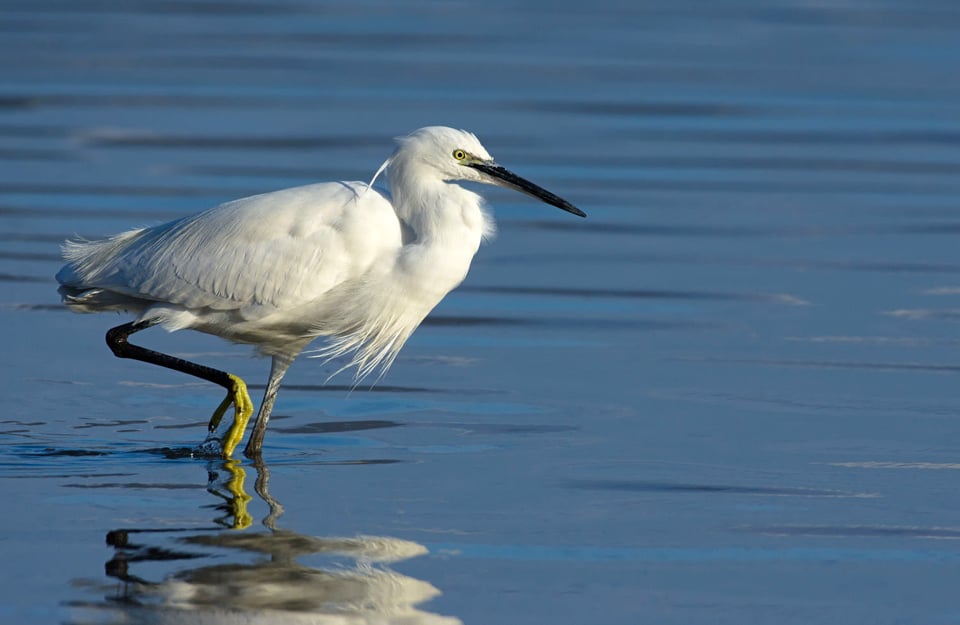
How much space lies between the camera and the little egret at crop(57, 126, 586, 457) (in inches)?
302

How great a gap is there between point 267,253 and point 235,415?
Answer: 0.87 meters

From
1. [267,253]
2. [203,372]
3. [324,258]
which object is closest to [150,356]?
[203,372]

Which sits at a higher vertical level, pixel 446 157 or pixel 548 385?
pixel 446 157

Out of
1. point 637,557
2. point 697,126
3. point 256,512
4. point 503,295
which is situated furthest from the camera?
point 697,126

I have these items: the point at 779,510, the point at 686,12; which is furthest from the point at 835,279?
the point at 686,12

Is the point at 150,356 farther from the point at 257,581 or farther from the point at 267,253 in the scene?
the point at 257,581

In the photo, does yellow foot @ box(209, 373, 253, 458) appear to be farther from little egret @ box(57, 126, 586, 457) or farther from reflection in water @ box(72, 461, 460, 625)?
reflection in water @ box(72, 461, 460, 625)

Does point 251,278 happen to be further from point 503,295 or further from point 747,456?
point 503,295

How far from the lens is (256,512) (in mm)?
6945

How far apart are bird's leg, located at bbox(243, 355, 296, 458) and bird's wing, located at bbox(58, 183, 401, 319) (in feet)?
1.77

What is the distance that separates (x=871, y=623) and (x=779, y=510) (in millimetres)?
1239

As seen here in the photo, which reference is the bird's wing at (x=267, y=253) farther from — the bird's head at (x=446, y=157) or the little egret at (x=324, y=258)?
the bird's head at (x=446, y=157)

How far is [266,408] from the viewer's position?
813 centimetres

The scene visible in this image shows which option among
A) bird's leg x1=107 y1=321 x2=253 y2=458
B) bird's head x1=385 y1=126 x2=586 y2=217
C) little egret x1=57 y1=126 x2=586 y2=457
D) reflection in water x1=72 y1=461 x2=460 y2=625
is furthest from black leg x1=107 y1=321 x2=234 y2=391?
reflection in water x1=72 y1=461 x2=460 y2=625
